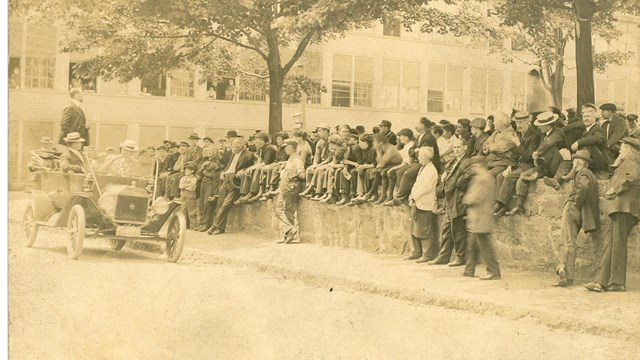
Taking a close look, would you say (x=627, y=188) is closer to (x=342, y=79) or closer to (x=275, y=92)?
(x=342, y=79)

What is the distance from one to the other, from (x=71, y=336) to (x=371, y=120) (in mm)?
2859

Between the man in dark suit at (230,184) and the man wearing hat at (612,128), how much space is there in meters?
2.98

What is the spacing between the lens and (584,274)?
23.9ft

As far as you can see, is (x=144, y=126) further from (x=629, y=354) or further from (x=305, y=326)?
(x=629, y=354)

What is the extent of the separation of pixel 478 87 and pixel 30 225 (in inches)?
143

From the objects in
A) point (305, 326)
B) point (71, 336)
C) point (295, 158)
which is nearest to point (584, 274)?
point (305, 326)

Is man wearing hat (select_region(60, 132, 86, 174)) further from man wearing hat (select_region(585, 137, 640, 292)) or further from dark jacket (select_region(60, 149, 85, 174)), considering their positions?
man wearing hat (select_region(585, 137, 640, 292))

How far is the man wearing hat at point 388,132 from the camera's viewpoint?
780cm

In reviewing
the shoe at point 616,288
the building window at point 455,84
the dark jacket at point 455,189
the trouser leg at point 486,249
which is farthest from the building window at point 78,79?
the shoe at point 616,288

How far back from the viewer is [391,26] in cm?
692

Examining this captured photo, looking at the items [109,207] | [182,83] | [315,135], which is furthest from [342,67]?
[109,207]

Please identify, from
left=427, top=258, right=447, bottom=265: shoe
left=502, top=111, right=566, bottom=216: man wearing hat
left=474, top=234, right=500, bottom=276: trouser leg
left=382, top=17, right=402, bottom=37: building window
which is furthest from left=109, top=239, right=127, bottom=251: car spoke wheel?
left=502, top=111, right=566, bottom=216: man wearing hat

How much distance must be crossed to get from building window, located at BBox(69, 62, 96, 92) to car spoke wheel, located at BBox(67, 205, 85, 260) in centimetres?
134

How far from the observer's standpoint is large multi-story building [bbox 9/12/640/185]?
6680mm
